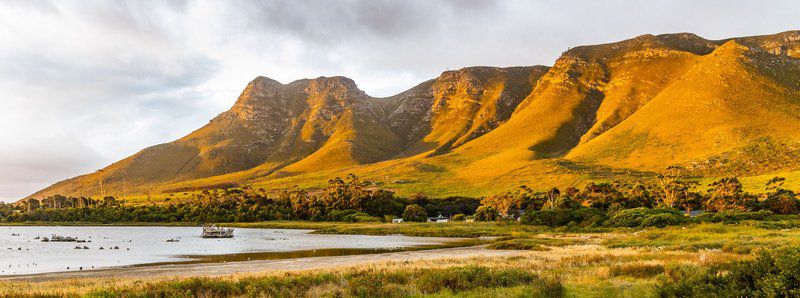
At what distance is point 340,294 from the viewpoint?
21.8 m

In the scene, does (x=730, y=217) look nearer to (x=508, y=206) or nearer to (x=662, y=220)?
(x=662, y=220)

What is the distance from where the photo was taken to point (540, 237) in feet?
282

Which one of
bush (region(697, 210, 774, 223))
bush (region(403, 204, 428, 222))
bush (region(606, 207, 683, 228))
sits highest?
bush (region(403, 204, 428, 222))

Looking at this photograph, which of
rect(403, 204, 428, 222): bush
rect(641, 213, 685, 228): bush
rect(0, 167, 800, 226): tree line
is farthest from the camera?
rect(403, 204, 428, 222): bush

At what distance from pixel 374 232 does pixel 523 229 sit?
31362 millimetres

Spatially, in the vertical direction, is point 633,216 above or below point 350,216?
below

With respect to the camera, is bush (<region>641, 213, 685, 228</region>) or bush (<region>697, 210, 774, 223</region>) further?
bush (<region>641, 213, 685, 228</region>)

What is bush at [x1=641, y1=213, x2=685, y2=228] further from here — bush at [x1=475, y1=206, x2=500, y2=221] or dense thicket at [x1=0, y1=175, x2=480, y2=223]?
dense thicket at [x1=0, y1=175, x2=480, y2=223]

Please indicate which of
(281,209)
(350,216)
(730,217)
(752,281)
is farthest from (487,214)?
(752,281)

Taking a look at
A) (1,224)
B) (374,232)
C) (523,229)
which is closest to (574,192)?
(523,229)

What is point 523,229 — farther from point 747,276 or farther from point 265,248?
point 747,276

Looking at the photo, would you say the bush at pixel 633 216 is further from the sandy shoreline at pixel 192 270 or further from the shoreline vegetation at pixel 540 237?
the sandy shoreline at pixel 192 270

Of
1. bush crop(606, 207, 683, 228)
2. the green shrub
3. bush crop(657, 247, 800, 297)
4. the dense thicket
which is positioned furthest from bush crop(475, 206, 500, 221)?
bush crop(657, 247, 800, 297)

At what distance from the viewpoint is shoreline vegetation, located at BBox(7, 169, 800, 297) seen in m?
21.9
